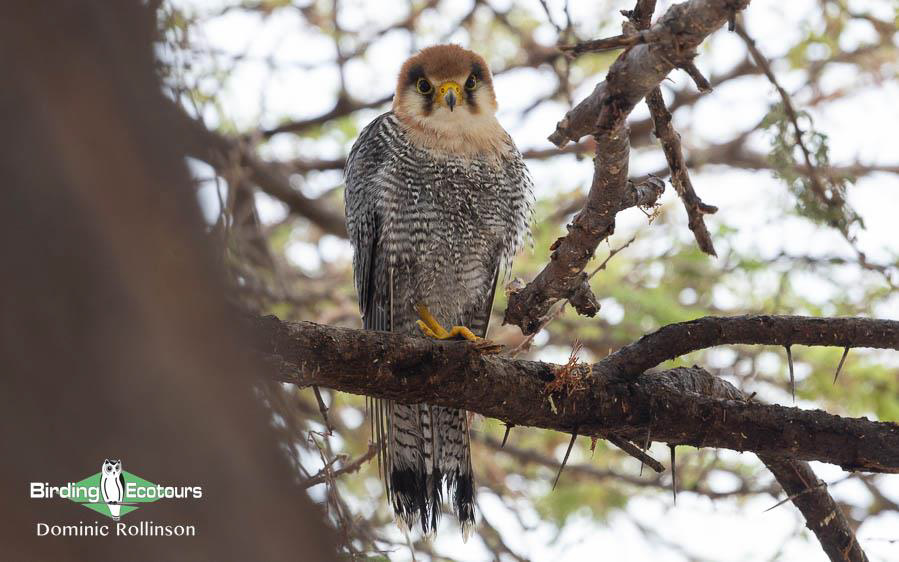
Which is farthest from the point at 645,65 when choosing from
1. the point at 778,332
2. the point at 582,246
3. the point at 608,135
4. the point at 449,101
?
the point at 449,101

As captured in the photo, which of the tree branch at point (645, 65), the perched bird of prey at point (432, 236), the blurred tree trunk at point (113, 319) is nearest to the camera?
the blurred tree trunk at point (113, 319)

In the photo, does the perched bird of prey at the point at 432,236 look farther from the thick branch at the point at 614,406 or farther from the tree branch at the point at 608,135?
the thick branch at the point at 614,406

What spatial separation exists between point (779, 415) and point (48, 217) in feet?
10.0

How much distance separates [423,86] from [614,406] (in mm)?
2525

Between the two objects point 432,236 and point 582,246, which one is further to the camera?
point 432,236

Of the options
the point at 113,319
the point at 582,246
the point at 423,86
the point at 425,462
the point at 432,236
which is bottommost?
the point at 113,319

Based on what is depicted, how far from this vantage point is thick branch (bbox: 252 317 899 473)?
3.24 metres

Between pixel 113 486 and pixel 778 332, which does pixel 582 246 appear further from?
pixel 113 486

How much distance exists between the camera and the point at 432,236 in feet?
15.4

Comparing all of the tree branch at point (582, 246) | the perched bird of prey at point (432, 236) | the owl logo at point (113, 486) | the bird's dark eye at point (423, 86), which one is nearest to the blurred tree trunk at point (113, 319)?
the owl logo at point (113, 486)

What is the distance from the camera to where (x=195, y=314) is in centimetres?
110

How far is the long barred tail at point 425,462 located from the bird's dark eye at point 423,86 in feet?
6.08

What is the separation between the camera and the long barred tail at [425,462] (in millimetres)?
4484

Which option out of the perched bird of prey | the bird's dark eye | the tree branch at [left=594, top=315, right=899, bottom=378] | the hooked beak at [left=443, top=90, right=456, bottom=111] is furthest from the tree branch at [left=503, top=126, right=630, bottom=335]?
the bird's dark eye
